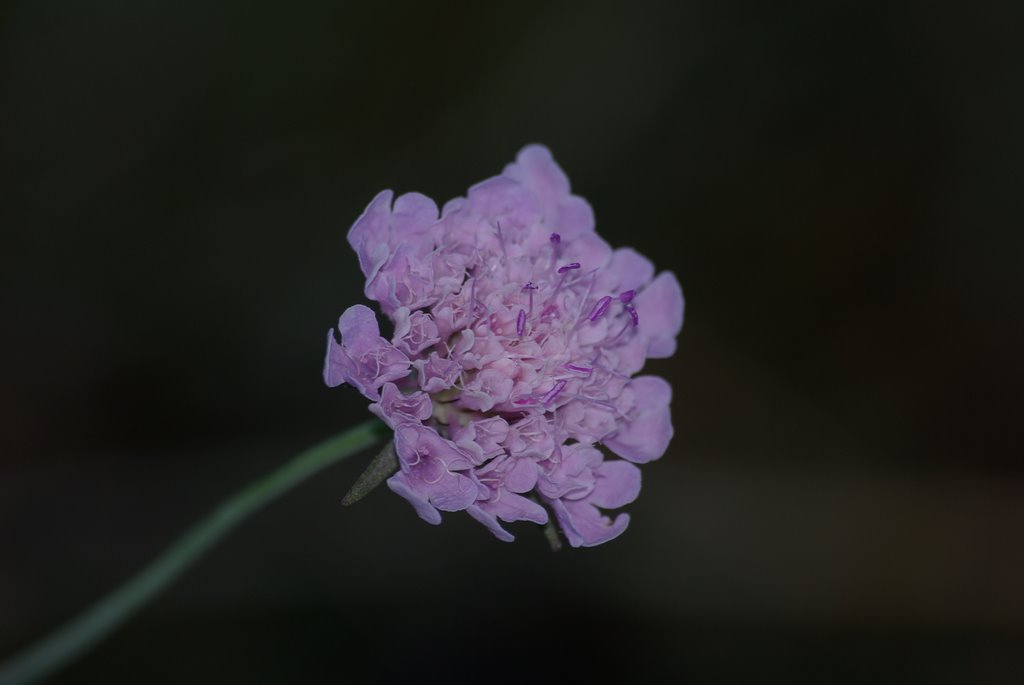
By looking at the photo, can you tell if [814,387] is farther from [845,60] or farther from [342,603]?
[342,603]

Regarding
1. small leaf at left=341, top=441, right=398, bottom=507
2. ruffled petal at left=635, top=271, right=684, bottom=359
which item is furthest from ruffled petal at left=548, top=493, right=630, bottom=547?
ruffled petal at left=635, top=271, right=684, bottom=359

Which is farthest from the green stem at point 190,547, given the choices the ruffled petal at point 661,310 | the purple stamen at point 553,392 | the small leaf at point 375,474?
the ruffled petal at point 661,310

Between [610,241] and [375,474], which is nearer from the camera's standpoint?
[375,474]

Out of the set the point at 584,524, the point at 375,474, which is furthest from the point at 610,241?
the point at 375,474

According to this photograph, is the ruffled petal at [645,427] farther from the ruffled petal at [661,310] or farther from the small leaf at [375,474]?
the small leaf at [375,474]

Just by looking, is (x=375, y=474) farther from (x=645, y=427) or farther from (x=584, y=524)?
(x=645, y=427)

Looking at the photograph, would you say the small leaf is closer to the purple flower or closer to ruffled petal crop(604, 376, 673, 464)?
the purple flower
